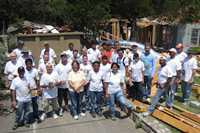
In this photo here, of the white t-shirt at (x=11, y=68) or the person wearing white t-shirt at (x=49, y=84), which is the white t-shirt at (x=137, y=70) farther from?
the white t-shirt at (x=11, y=68)

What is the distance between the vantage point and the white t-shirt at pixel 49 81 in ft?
18.9

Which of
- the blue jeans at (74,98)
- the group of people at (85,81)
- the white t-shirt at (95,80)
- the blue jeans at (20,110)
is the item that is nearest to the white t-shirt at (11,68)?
the group of people at (85,81)

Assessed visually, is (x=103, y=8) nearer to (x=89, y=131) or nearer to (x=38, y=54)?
(x=38, y=54)

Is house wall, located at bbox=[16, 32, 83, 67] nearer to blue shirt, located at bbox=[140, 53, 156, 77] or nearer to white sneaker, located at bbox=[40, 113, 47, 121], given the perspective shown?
white sneaker, located at bbox=[40, 113, 47, 121]

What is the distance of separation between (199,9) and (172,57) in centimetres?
1417

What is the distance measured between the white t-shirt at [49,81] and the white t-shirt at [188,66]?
13.9 ft

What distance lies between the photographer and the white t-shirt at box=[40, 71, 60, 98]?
18.9ft

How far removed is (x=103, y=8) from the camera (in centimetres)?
1234

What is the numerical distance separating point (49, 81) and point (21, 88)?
0.77m

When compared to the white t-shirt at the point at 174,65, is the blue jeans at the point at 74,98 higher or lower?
lower

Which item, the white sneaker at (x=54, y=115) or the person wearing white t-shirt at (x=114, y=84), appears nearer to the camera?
the person wearing white t-shirt at (x=114, y=84)

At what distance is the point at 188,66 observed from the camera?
22.4ft

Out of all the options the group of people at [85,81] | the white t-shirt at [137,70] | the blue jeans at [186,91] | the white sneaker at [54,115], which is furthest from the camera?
the blue jeans at [186,91]

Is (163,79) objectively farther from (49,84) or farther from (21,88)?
(21,88)
